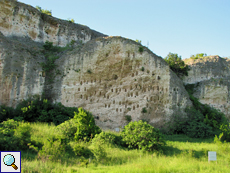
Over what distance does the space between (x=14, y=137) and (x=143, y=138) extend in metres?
7.21

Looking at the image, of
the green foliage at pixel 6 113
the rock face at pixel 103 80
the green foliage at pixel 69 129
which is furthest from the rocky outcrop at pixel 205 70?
the green foliage at pixel 6 113

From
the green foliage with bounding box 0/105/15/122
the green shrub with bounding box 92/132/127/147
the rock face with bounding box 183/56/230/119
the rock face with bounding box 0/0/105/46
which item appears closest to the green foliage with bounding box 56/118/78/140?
the green shrub with bounding box 92/132/127/147

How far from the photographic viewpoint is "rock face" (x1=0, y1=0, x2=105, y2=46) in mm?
23125

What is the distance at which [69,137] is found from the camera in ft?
47.6

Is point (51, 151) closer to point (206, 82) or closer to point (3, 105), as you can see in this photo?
point (3, 105)

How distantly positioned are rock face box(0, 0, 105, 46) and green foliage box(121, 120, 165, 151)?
16.0 metres

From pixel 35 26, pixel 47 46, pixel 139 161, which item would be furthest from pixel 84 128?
pixel 35 26

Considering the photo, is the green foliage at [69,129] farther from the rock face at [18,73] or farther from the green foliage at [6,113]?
the rock face at [18,73]

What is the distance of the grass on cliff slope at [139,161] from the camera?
33.2 ft

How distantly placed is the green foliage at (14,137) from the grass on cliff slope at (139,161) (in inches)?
21.2

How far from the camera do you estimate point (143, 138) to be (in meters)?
14.0

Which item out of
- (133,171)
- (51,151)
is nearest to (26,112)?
(51,151)

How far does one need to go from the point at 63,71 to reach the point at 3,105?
231 inches

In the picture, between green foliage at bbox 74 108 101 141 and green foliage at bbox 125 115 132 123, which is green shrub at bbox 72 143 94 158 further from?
green foliage at bbox 125 115 132 123
